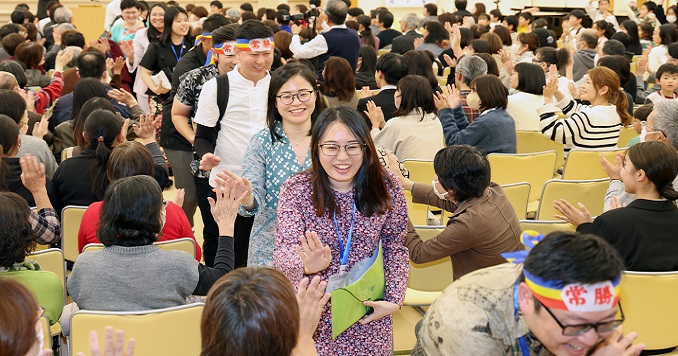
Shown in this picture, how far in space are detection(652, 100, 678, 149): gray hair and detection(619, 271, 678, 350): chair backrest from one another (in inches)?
67.2

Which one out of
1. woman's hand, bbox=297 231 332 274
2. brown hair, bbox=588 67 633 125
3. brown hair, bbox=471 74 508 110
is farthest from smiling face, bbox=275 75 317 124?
brown hair, bbox=588 67 633 125

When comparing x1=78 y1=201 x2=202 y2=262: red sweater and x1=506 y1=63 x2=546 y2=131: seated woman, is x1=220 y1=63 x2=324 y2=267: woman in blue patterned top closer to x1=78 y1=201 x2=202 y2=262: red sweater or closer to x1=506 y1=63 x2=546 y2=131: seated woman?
x1=78 y1=201 x2=202 y2=262: red sweater

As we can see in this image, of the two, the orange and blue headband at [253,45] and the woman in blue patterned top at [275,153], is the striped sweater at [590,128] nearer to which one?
the orange and blue headband at [253,45]

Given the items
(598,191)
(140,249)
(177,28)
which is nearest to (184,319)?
(140,249)

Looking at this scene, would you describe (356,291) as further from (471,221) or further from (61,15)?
(61,15)

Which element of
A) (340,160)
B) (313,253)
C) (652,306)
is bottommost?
(652,306)

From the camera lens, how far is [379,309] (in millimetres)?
2592

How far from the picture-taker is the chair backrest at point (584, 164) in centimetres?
509

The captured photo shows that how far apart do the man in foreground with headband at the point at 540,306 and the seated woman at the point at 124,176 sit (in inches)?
67.7

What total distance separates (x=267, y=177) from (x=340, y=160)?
0.63 metres

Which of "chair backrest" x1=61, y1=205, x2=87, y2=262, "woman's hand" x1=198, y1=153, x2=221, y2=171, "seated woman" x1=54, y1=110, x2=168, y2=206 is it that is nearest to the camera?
"woman's hand" x1=198, y1=153, x2=221, y2=171

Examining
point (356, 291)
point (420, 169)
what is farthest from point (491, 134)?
point (356, 291)

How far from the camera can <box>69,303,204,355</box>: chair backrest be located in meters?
2.55

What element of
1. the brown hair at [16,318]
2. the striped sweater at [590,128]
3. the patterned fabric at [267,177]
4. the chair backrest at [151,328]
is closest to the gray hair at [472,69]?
the striped sweater at [590,128]
